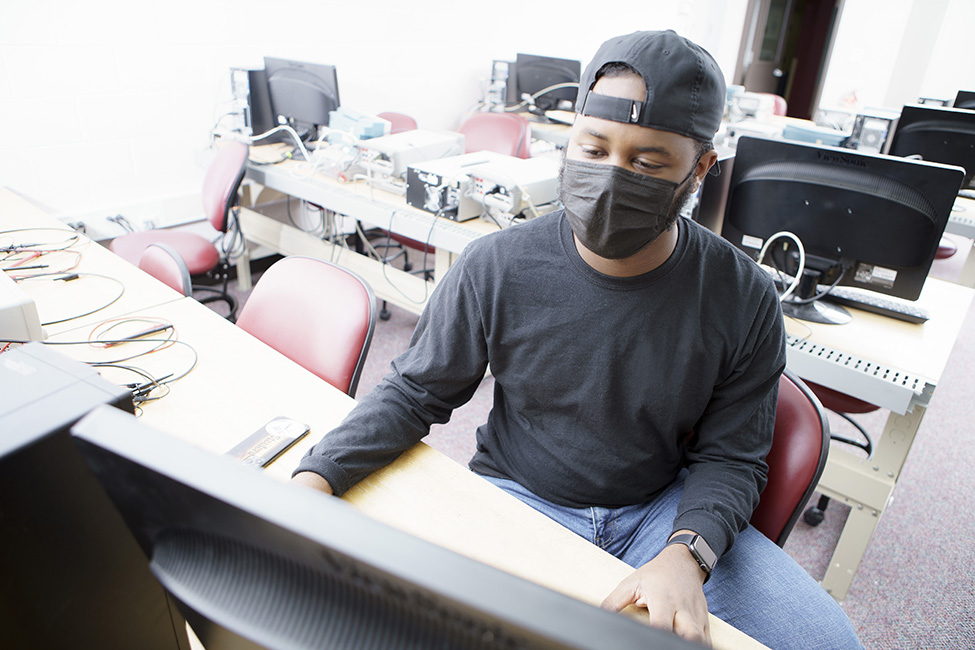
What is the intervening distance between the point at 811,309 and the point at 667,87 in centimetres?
117

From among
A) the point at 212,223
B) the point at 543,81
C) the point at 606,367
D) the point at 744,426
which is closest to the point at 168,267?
the point at 212,223

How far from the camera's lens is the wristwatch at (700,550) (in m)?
0.93

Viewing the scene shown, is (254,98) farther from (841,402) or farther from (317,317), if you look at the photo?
(841,402)

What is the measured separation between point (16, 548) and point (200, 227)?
3.30 metres

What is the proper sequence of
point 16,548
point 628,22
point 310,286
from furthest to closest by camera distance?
point 628,22 → point 310,286 → point 16,548

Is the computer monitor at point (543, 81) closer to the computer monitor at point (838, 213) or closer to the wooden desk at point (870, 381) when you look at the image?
the computer monitor at point (838, 213)

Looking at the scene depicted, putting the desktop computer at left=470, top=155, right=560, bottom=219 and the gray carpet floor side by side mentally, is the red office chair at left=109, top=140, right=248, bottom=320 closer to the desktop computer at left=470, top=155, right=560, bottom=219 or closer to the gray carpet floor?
the gray carpet floor

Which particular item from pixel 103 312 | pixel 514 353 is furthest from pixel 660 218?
pixel 103 312

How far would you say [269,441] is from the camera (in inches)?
42.7

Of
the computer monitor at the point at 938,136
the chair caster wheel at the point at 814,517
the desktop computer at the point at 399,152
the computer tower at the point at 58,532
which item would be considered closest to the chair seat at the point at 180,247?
the desktop computer at the point at 399,152

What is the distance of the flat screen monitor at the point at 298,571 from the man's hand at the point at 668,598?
1.64ft

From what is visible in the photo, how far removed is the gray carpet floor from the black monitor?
187 cm

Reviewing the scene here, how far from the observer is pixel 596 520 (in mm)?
1148

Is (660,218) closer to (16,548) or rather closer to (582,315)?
(582,315)
